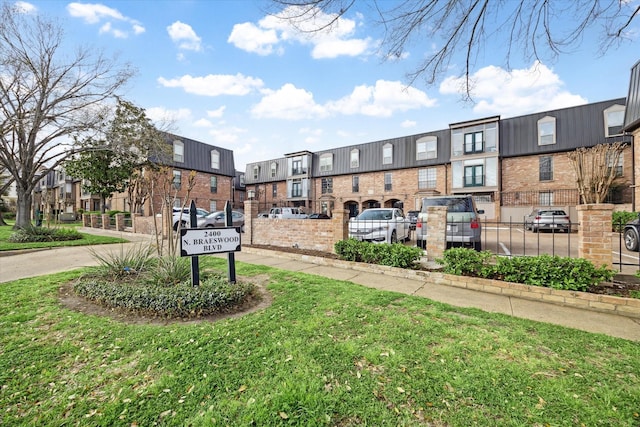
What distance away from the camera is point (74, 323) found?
3.36 metres

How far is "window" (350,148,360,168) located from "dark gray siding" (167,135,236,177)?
1508 cm

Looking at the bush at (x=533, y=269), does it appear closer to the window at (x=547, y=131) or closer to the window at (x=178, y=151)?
the window at (x=547, y=131)

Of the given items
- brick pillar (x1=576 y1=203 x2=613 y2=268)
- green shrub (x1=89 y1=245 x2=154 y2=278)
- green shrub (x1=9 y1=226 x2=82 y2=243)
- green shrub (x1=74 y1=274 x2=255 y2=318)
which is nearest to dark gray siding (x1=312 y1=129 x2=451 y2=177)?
brick pillar (x1=576 y1=203 x2=613 y2=268)

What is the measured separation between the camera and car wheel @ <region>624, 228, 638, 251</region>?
25.2 ft

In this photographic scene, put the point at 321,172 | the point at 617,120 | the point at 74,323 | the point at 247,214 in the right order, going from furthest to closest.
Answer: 1. the point at 321,172
2. the point at 617,120
3. the point at 247,214
4. the point at 74,323

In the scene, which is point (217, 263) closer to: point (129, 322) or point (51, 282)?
point (51, 282)

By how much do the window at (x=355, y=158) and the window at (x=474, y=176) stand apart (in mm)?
10766

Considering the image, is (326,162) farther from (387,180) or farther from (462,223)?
(462,223)

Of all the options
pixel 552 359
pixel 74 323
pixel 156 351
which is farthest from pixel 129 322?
pixel 552 359

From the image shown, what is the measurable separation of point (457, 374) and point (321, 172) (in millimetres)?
30561

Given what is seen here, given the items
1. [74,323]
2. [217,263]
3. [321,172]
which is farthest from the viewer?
[321,172]

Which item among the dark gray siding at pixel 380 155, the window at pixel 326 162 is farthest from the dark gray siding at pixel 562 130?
the window at pixel 326 162

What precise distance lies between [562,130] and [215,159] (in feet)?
109

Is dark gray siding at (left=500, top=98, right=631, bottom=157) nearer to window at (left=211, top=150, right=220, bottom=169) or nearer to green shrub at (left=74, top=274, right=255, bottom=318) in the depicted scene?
green shrub at (left=74, top=274, right=255, bottom=318)
